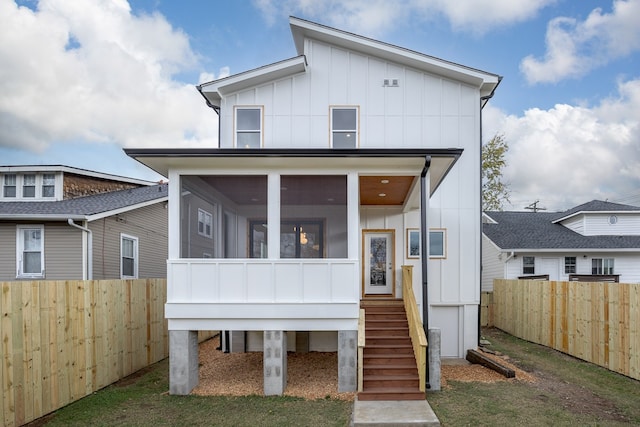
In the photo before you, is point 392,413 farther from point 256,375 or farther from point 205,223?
point 205,223

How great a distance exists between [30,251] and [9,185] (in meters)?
3.35

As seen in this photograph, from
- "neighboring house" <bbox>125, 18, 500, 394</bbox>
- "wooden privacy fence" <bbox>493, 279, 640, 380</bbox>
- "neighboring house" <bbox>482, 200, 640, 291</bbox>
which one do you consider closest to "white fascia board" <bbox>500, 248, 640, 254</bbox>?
"neighboring house" <bbox>482, 200, 640, 291</bbox>

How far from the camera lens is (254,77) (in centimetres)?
1071

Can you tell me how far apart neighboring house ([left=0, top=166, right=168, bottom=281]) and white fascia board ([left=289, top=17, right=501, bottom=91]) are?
7.32 metres

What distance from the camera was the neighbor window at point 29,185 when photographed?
1377 cm

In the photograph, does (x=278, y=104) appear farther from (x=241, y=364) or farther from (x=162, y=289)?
(x=241, y=364)

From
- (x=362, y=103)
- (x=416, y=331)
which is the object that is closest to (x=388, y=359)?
(x=416, y=331)

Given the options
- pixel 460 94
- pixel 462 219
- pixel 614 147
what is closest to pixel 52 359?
pixel 462 219

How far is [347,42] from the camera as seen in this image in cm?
1088

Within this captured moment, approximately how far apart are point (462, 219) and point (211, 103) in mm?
7207

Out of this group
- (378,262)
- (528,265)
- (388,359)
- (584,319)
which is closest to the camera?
(388,359)

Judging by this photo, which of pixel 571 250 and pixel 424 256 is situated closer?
pixel 424 256

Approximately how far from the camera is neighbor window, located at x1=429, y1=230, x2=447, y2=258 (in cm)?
1092

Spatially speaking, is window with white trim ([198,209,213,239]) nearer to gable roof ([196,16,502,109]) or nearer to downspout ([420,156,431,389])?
gable roof ([196,16,502,109])
